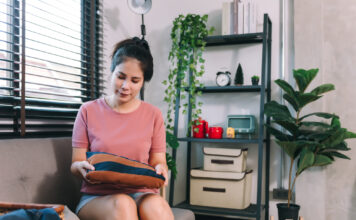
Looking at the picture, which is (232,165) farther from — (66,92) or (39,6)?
(39,6)

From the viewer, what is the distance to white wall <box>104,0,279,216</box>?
9.89 ft

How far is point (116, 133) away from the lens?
175cm

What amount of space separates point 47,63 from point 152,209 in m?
1.34

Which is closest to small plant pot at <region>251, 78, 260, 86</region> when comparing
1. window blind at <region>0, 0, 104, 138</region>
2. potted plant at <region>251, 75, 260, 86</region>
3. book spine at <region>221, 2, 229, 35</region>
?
potted plant at <region>251, 75, 260, 86</region>

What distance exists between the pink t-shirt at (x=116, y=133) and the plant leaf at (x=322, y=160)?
1250 millimetres

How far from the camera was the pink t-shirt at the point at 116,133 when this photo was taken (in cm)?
170

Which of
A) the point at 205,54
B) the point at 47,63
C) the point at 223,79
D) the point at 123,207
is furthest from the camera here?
the point at 205,54

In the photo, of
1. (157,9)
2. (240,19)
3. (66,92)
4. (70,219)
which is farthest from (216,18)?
(70,219)

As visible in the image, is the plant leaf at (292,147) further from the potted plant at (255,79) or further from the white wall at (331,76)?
the potted plant at (255,79)

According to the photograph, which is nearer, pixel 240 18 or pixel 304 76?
pixel 304 76

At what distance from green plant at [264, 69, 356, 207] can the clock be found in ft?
1.45

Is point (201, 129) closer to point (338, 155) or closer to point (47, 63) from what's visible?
point (338, 155)

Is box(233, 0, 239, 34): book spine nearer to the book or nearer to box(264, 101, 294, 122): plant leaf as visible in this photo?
the book

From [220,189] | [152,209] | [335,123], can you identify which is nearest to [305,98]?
[335,123]
